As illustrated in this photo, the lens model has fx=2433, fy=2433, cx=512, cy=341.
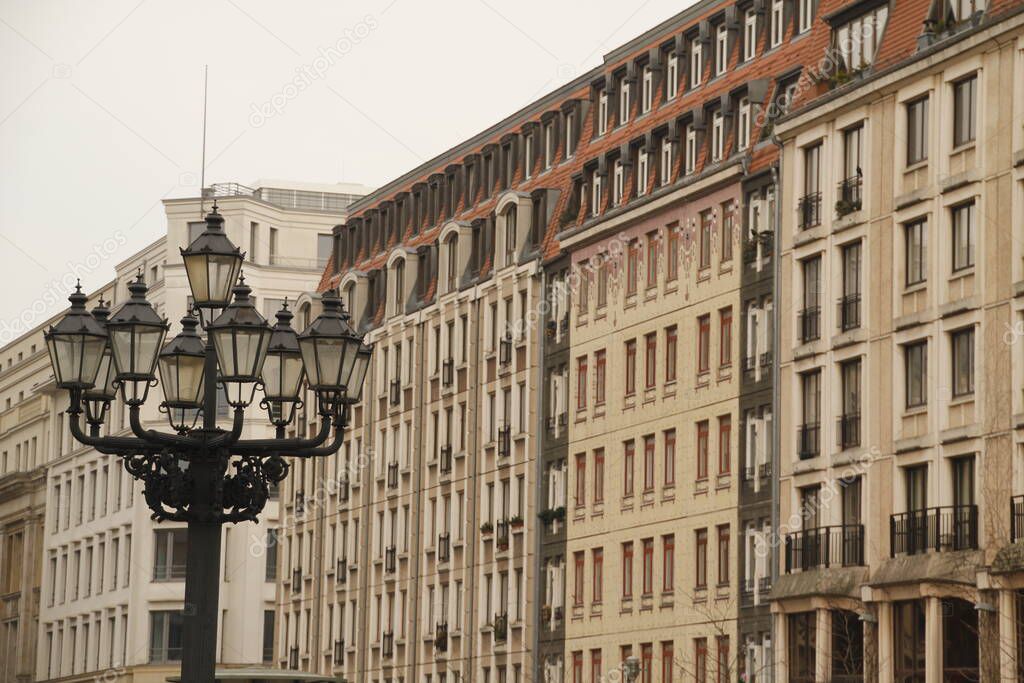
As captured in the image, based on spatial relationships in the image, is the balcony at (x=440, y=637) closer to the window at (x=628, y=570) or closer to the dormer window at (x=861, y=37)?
the window at (x=628, y=570)

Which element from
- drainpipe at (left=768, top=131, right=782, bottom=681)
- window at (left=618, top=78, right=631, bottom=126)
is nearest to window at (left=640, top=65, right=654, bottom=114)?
window at (left=618, top=78, right=631, bottom=126)

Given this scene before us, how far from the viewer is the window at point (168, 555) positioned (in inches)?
4675

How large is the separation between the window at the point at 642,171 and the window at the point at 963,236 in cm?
1971

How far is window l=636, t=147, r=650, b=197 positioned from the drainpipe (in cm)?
967

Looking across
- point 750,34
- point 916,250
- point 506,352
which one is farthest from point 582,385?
point 916,250

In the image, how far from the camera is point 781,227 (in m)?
65.7

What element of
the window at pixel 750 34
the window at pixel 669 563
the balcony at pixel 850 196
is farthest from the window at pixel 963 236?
the window at pixel 669 563

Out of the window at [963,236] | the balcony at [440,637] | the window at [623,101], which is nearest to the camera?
the window at [963,236]

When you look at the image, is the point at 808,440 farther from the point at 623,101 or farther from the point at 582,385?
the point at 623,101

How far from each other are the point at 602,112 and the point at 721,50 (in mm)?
8842

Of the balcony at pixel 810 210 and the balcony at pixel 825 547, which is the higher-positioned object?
the balcony at pixel 810 210

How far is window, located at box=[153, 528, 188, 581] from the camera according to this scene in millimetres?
118750

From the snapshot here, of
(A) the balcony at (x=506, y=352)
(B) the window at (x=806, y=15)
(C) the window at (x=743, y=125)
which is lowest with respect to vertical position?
(A) the balcony at (x=506, y=352)

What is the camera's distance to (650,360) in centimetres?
7462
